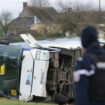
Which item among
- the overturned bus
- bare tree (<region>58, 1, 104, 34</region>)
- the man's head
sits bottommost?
the overturned bus

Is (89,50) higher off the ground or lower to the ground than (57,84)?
higher

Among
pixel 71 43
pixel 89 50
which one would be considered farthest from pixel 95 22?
pixel 89 50

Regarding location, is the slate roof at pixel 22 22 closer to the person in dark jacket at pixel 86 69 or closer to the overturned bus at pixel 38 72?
the overturned bus at pixel 38 72

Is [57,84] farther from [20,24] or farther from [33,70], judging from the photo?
[20,24]

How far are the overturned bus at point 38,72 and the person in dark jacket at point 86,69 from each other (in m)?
10.1

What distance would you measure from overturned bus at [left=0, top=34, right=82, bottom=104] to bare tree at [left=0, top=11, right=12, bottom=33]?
2125 inches

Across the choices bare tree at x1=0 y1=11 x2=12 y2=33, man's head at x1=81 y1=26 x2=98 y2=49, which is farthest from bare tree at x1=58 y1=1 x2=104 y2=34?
man's head at x1=81 y1=26 x2=98 y2=49

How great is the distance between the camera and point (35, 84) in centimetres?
1538

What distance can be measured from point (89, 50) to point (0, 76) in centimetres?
1120

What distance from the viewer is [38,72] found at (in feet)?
50.3

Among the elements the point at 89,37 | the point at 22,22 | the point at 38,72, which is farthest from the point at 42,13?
the point at 89,37

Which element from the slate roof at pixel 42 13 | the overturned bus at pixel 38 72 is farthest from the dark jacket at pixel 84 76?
the slate roof at pixel 42 13

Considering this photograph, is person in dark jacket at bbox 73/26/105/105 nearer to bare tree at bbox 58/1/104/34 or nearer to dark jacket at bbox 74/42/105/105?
dark jacket at bbox 74/42/105/105

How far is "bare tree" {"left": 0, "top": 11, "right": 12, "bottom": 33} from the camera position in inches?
2797
